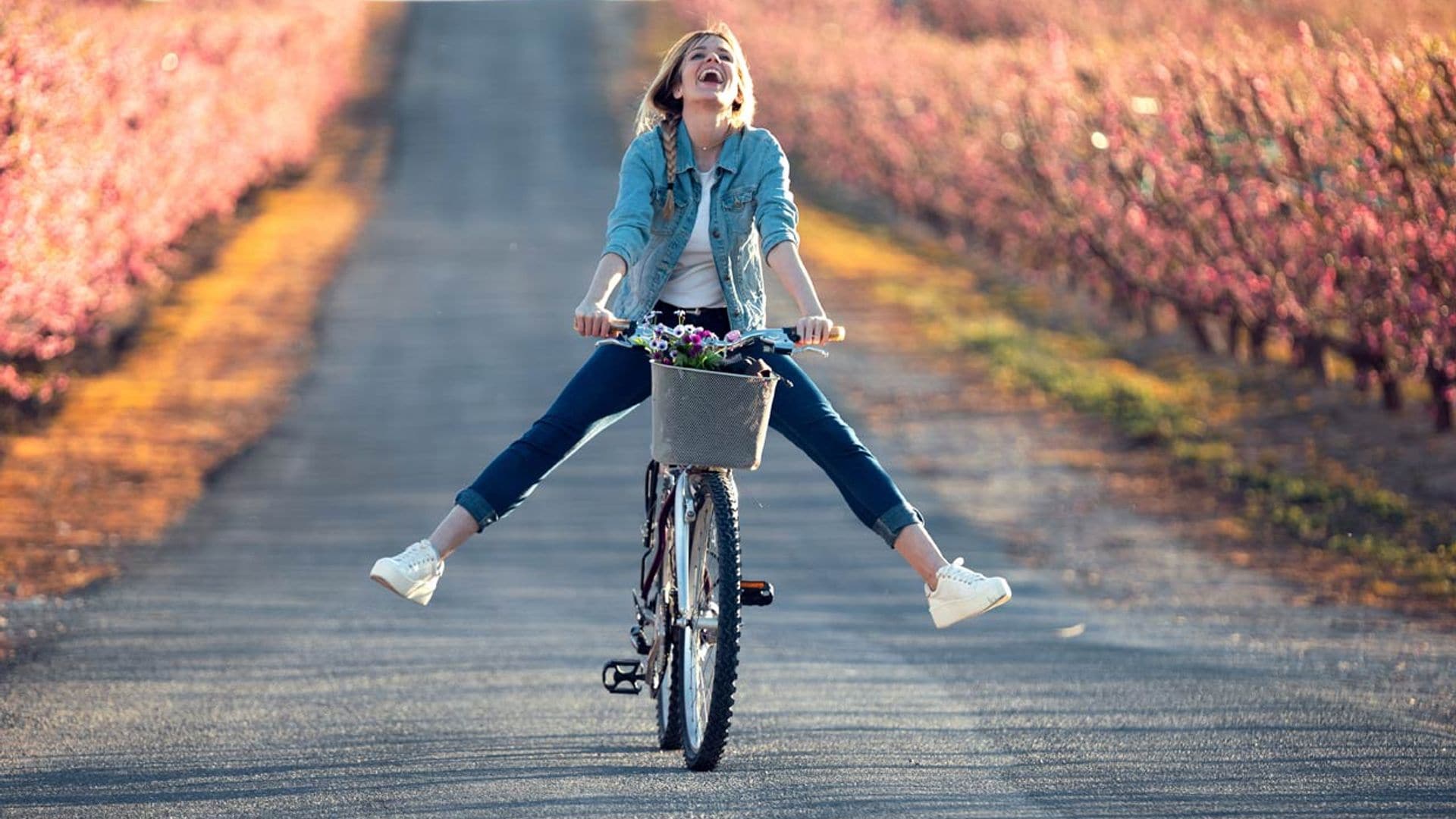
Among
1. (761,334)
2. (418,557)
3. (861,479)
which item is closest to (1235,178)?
(861,479)

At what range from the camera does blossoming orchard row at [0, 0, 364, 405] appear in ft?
39.1

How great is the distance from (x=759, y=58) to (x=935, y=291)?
20.1m

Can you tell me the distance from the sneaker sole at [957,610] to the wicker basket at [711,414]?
71 cm

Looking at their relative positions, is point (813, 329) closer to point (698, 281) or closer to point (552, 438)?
point (698, 281)

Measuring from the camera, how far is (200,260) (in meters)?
25.7

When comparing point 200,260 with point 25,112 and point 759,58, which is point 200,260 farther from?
point 759,58

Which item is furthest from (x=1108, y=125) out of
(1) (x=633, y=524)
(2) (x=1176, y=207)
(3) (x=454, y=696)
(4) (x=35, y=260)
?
(3) (x=454, y=696)

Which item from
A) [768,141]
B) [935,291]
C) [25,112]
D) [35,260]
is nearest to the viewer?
[768,141]

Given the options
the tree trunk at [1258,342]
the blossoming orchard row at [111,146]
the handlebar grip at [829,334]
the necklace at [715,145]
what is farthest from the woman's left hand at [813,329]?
the tree trunk at [1258,342]

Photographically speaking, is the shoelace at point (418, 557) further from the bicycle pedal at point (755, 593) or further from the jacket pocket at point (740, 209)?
the jacket pocket at point (740, 209)

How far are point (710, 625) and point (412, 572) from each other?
885 mm

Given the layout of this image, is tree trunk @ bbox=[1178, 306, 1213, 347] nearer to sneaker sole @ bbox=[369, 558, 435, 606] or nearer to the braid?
the braid

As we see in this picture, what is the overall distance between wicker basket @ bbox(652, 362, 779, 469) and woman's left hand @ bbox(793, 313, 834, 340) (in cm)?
14

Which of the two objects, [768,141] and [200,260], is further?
[200,260]
